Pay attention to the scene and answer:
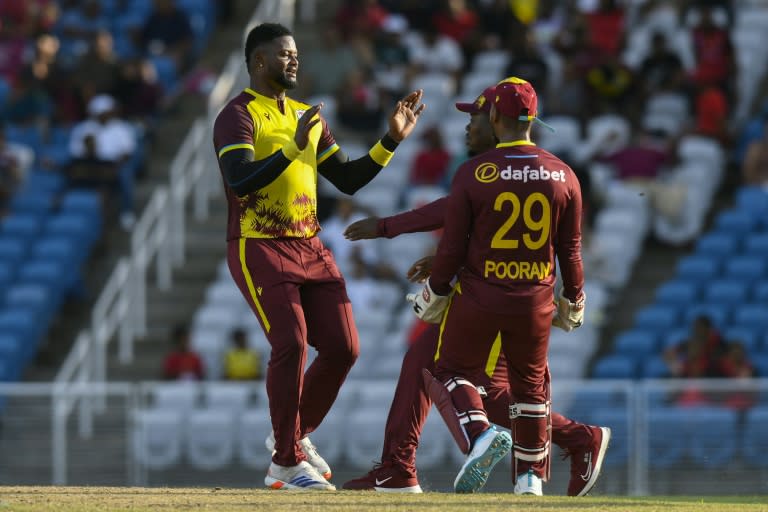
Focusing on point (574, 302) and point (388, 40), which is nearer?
point (574, 302)

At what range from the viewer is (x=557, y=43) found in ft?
68.2

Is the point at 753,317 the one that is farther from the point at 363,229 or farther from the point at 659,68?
the point at 363,229

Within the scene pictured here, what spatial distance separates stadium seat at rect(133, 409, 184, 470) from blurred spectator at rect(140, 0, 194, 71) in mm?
7370

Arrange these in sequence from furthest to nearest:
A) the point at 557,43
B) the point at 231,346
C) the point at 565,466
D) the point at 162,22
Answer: the point at 162,22, the point at 557,43, the point at 231,346, the point at 565,466

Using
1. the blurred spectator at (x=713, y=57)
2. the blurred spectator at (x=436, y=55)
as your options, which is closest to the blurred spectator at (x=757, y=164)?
the blurred spectator at (x=713, y=57)

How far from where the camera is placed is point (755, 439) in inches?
609

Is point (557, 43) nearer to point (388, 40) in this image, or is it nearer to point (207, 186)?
point (388, 40)

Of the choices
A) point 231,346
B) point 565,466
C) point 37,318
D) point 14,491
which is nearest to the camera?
point 14,491

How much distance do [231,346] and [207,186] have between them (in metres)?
3.68

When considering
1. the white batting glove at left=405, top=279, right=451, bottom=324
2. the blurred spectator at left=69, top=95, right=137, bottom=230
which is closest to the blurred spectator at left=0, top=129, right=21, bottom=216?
the blurred spectator at left=69, top=95, right=137, bottom=230

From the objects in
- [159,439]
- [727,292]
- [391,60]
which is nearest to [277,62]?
[159,439]

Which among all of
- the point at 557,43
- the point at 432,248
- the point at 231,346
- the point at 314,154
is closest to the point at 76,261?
the point at 231,346

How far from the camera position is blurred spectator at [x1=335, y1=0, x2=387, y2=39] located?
21.8 meters

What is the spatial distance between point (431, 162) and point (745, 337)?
14.1 ft
